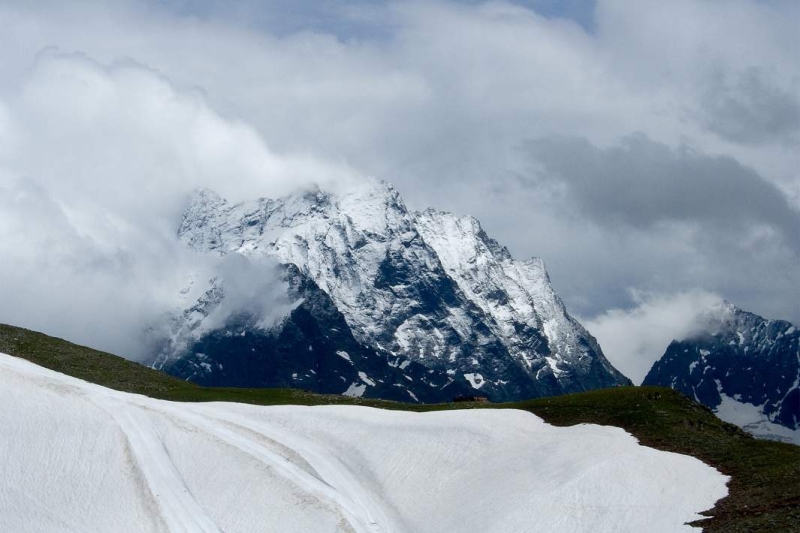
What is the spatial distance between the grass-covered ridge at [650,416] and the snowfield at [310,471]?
8.26 ft

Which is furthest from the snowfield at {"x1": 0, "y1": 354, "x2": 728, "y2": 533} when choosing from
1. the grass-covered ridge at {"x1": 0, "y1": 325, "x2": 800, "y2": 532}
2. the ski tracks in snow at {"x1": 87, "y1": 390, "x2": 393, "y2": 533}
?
the grass-covered ridge at {"x1": 0, "y1": 325, "x2": 800, "y2": 532}

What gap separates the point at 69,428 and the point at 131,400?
1182cm

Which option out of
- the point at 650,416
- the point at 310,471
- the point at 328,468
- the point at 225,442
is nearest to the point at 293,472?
the point at 310,471

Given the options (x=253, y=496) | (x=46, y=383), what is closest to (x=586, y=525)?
(x=253, y=496)

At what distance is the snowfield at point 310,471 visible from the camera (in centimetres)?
8331

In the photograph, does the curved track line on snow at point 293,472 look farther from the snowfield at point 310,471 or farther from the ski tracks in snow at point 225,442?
the snowfield at point 310,471

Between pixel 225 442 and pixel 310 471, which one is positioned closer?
pixel 310 471

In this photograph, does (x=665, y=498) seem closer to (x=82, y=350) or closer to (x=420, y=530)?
(x=420, y=530)

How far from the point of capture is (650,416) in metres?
106

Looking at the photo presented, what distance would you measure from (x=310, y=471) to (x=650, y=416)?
35.8 meters

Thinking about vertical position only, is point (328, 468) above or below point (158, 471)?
above

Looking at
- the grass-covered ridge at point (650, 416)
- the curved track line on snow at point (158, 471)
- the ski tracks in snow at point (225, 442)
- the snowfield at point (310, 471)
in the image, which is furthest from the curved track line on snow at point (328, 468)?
the grass-covered ridge at point (650, 416)

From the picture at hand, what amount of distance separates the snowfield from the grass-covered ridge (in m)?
2.52

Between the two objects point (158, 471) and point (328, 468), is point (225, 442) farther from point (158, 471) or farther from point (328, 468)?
point (328, 468)
